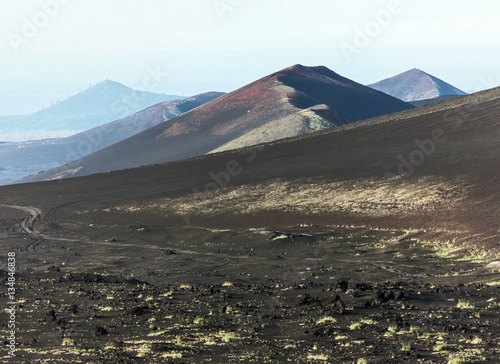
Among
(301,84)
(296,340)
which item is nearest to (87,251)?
(296,340)

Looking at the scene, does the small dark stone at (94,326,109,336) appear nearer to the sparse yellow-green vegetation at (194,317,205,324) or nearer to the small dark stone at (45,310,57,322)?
the small dark stone at (45,310,57,322)

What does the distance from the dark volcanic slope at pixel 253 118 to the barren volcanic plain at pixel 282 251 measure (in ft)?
130

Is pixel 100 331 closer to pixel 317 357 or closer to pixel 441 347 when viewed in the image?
pixel 317 357

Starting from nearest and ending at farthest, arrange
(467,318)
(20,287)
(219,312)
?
(467,318)
(219,312)
(20,287)

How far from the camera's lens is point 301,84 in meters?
174

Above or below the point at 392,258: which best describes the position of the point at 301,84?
above

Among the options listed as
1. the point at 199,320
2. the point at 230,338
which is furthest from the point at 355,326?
the point at 199,320

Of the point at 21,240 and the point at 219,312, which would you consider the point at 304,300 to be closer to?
→ the point at 219,312

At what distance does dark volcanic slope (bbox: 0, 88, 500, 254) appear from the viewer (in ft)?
168

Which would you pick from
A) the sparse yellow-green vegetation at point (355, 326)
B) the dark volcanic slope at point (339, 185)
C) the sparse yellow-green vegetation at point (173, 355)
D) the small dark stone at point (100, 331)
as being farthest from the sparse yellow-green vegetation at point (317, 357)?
the dark volcanic slope at point (339, 185)

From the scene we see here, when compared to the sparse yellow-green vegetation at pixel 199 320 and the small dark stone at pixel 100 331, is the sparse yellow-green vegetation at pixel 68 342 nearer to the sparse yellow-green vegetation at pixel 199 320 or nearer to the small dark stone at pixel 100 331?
the small dark stone at pixel 100 331

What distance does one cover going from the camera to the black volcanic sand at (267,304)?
1959 cm

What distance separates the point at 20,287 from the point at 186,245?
20.2 meters

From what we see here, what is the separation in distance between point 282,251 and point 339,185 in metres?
19.6
